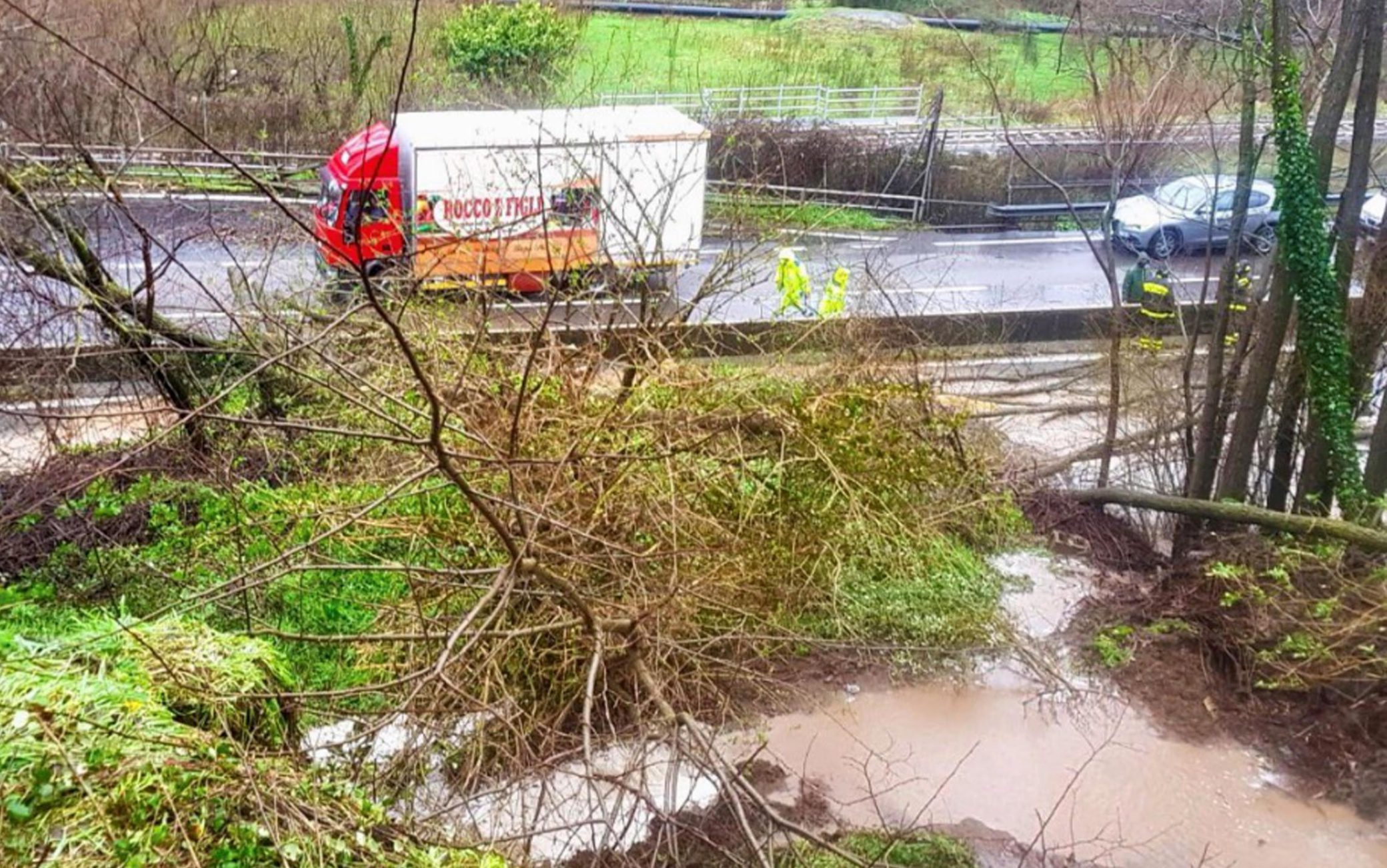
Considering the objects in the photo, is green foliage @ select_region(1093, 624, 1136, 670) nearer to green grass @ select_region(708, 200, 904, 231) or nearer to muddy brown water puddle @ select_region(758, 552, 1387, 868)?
muddy brown water puddle @ select_region(758, 552, 1387, 868)

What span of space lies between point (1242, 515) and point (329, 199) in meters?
10.5

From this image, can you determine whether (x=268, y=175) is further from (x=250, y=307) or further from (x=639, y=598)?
(x=639, y=598)

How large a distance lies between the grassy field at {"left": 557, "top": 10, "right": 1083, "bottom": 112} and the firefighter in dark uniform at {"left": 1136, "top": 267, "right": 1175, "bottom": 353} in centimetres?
672

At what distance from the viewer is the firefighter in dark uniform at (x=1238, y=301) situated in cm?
992

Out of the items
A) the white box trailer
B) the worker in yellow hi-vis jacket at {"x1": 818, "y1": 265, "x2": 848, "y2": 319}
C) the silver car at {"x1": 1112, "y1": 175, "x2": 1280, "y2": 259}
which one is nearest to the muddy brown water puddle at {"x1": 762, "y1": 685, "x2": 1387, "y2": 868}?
the worker in yellow hi-vis jacket at {"x1": 818, "y1": 265, "x2": 848, "y2": 319}

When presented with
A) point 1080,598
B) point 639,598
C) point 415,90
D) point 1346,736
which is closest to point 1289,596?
point 1346,736

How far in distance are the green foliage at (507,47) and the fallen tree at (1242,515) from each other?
11.5 meters

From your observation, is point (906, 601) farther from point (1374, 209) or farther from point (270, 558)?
point (1374, 209)

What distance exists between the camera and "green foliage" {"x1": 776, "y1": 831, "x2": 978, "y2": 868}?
18.0ft

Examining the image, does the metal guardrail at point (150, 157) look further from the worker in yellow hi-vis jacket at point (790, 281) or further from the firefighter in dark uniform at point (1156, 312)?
the firefighter in dark uniform at point (1156, 312)

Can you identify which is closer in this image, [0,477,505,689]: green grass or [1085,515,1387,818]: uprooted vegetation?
[0,477,505,689]: green grass

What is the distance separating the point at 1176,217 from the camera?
15.0 meters

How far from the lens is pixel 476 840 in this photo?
13.7 feet

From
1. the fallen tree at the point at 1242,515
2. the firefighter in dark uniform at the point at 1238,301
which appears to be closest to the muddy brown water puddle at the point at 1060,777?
the fallen tree at the point at 1242,515
